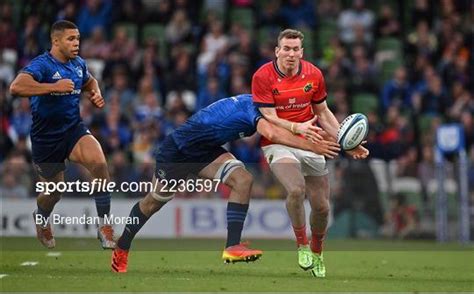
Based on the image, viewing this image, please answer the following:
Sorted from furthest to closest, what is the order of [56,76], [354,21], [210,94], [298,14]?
[298,14] → [354,21] → [210,94] → [56,76]

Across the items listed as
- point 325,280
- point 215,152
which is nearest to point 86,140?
point 215,152

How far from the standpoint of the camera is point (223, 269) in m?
15.2

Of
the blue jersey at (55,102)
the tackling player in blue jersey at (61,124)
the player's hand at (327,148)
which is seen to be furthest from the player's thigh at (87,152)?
the player's hand at (327,148)

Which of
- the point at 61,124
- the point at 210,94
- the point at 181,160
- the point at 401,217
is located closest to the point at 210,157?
the point at 181,160

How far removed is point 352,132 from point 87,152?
11.1ft

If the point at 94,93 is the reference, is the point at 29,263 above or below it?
below

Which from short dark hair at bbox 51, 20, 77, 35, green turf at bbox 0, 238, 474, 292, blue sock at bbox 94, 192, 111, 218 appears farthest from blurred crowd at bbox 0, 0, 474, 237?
short dark hair at bbox 51, 20, 77, 35

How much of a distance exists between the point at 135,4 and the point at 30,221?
7.69 metres

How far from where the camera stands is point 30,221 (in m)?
21.9

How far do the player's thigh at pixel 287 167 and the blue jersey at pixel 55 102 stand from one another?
2.58m

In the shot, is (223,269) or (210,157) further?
(223,269)

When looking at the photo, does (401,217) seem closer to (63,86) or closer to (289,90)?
(289,90)

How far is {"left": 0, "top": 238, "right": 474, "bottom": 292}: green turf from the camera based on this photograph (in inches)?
500

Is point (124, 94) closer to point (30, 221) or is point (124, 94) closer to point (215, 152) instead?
point (30, 221)
